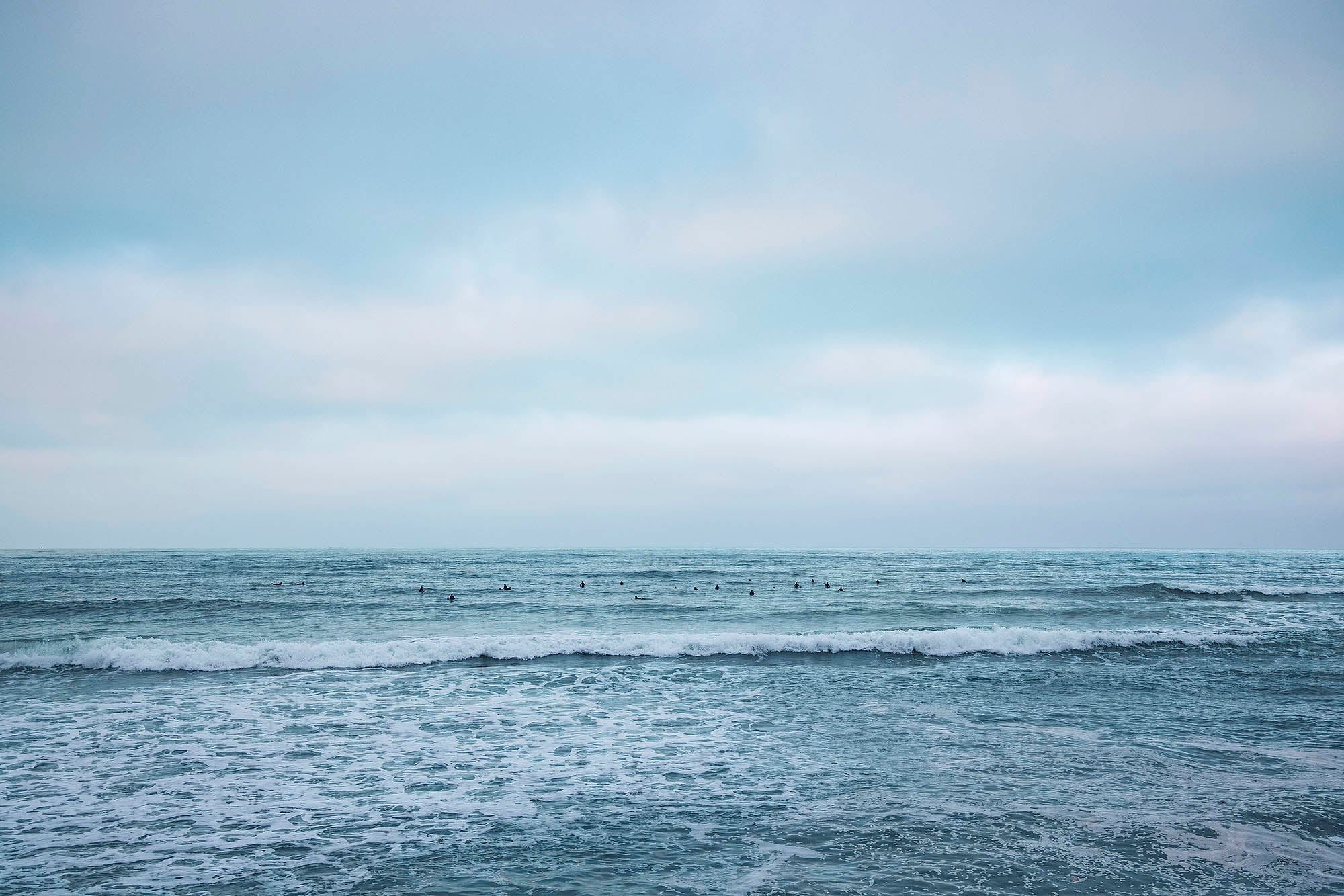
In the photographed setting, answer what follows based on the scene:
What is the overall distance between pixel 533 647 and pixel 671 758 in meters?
12.6

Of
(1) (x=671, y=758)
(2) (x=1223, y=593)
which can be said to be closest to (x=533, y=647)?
(1) (x=671, y=758)

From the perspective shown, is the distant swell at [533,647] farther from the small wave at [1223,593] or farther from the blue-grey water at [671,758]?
the small wave at [1223,593]

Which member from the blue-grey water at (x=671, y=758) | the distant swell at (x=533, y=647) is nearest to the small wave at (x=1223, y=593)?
the blue-grey water at (x=671, y=758)

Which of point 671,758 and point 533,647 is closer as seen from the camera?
point 671,758

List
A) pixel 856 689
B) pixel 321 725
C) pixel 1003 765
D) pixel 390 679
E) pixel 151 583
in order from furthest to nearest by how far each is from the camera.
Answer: pixel 151 583
pixel 390 679
pixel 856 689
pixel 321 725
pixel 1003 765

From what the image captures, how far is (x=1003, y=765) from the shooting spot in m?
12.5

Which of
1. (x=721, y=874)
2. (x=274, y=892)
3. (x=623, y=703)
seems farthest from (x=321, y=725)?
(x=721, y=874)

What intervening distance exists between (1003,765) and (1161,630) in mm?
23358

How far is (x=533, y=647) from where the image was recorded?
982 inches

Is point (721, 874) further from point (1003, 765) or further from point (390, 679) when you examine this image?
point (390, 679)

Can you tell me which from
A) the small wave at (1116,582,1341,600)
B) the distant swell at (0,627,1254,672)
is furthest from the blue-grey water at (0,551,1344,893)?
the small wave at (1116,582,1341,600)

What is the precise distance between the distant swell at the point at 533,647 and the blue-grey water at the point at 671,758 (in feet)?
0.48

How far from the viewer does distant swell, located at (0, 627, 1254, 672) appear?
73.6 feet

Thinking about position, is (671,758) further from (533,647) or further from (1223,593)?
(1223,593)
